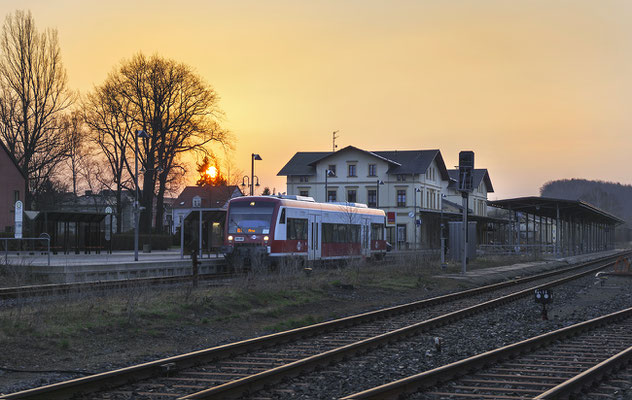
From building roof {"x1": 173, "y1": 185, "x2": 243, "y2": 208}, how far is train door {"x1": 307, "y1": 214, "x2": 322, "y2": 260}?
60.0 meters

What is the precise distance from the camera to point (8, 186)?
193ft

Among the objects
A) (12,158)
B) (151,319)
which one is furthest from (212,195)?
(151,319)

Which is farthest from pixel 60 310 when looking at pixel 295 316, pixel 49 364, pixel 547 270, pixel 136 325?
pixel 547 270

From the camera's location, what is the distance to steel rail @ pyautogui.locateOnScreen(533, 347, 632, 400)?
8.29 metres

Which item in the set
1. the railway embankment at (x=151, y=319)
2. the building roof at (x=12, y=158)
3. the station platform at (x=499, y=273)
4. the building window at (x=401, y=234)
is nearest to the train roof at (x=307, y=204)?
the railway embankment at (x=151, y=319)

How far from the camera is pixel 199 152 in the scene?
58.7 m

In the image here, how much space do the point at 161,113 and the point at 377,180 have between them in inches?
1157

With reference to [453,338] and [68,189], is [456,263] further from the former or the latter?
[68,189]

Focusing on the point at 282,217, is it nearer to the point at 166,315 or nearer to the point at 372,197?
the point at 166,315

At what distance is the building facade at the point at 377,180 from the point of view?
266 ft

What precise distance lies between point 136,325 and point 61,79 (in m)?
43.7

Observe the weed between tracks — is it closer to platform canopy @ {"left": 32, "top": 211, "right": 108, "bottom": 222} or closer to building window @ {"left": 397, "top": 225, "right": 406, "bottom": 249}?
platform canopy @ {"left": 32, "top": 211, "right": 108, "bottom": 222}

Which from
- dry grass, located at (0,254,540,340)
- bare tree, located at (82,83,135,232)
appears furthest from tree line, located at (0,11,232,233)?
dry grass, located at (0,254,540,340)

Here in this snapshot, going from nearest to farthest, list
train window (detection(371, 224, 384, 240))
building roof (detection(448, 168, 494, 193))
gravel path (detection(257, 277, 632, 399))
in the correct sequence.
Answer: gravel path (detection(257, 277, 632, 399)), train window (detection(371, 224, 384, 240)), building roof (detection(448, 168, 494, 193))
